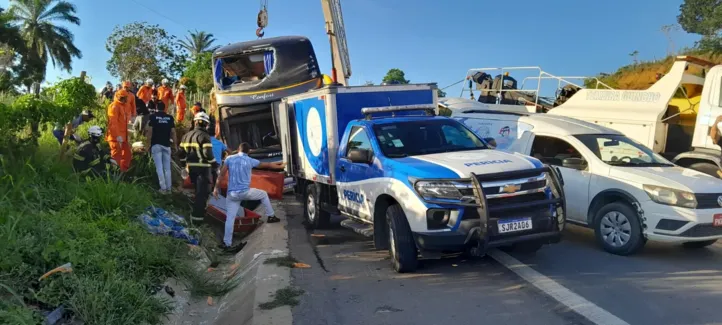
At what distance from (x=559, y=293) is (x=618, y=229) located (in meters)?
2.07

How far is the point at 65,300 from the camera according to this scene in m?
4.42

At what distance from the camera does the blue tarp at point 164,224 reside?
7228 mm

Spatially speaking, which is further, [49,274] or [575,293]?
[575,293]

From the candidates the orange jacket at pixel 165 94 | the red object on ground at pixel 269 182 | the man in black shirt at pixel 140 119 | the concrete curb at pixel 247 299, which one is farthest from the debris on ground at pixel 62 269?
the orange jacket at pixel 165 94

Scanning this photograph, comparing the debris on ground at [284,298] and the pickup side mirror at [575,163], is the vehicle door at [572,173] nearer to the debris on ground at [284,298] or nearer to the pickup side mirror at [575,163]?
the pickup side mirror at [575,163]

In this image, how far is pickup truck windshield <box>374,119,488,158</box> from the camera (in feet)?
24.2

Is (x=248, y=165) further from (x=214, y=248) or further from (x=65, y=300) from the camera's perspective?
(x=65, y=300)

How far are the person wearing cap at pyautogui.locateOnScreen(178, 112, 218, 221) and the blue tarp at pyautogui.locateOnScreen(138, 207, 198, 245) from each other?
1404 mm

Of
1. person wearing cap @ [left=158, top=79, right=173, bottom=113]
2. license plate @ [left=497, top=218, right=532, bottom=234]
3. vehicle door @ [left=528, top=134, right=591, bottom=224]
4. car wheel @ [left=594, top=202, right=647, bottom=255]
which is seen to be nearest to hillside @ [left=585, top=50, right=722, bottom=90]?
vehicle door @ [left=528, top=134, right=591, bottom=224]

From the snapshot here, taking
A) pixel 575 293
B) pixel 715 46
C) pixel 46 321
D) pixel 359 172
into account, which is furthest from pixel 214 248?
pixel 715 46

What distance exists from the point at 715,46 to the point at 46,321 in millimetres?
23976

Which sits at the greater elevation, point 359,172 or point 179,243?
point 359,172

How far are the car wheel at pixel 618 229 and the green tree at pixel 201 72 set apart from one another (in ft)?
90.1

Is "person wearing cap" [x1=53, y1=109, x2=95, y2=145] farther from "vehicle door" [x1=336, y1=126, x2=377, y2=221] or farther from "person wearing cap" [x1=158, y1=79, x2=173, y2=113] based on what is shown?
"person wearing cap" [x1=158, y1=79, x2=173, y2=113]
